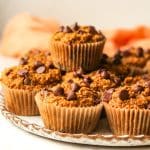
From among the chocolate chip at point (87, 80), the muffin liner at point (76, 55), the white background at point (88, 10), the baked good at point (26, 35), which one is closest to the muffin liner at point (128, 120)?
the chocolate chip at point (87, 80)

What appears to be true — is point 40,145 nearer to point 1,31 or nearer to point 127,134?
point 127,134

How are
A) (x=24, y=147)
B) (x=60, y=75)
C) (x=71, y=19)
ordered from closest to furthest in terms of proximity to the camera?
(x=24, y=147), (x=60, y=75), (x=71, y=19)

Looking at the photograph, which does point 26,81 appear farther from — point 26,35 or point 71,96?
point 26,35

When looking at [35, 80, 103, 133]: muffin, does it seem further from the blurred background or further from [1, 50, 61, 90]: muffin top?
the blurred background

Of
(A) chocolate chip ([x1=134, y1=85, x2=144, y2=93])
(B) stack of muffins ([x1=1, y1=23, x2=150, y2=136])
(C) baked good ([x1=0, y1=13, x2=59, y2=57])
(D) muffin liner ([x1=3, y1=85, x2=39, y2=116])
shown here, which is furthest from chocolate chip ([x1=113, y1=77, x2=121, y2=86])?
(C) baked good ([x1=0, y1=13, x2=59, y2=57])

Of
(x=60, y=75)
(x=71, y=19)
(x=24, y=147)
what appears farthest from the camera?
(x=71, y=19)

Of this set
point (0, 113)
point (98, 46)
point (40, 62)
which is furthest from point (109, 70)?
point (0, 113)
